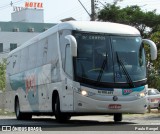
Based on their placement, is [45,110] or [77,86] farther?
[45,110]

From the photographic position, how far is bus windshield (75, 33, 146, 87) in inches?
709

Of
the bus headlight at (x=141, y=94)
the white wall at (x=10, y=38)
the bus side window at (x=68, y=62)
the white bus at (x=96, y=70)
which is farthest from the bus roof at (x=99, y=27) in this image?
the white wall at (x=10, y=38)

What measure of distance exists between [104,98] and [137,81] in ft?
4.67

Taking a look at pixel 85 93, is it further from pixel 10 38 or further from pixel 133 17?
pixel 10 38

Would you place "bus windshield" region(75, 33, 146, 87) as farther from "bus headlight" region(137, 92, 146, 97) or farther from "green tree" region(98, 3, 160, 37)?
"green tree" region(98, 3, 160, 37)

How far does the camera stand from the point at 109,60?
18234 mm

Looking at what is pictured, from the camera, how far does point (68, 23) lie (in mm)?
19109

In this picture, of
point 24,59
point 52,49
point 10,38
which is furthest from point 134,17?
point 10,38

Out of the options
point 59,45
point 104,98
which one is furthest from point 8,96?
point 104,98

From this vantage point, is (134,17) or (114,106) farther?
(134,17)

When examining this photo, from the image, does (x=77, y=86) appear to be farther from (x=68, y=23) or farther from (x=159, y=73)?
(x=159, y=73)

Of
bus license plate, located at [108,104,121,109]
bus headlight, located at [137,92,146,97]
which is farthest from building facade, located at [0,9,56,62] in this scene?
bus license plate, located at [108,104,121,109]

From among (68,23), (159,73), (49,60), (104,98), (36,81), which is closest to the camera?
(104,98)

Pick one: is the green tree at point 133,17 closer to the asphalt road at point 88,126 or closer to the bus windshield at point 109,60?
the asphalt road at point 88,126
